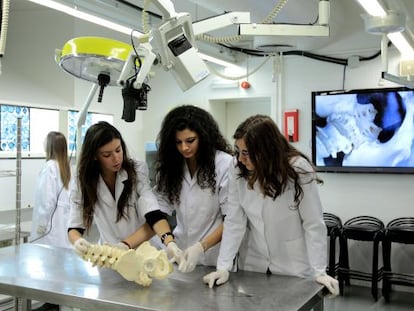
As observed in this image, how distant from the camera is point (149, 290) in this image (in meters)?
1.69

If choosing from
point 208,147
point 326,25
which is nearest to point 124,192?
point 208,147

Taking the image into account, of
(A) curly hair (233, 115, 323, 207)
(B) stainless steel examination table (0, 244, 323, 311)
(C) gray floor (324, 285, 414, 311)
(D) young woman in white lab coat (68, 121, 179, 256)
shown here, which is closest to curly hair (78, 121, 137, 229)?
(D) young woman in white lab coat (68, 121, 179, 256)

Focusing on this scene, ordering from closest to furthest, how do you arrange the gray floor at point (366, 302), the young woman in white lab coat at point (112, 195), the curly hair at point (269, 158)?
the curly hair at point (269, 158) → the young woman in white lab coat at point (112, 195) → the gray floor at point (366, 302)

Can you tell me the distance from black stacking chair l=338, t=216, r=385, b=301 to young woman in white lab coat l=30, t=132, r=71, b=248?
2463 millimetres

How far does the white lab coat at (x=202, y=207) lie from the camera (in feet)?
7.31

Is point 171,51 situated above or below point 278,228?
above

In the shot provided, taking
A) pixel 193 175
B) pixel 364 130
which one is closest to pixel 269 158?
pixel 193 175

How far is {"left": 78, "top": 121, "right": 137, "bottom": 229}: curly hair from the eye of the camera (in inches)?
84.4

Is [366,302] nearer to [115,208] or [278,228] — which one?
[278,228]

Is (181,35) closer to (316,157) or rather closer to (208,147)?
(208,147)

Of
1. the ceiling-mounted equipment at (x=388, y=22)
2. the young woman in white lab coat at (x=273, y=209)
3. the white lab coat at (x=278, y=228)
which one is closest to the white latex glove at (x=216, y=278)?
the young woman in white lab coat at (x=273, y=209)

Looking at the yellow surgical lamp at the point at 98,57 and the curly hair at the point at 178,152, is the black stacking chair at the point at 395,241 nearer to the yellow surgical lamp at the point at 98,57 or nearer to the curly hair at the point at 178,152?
the curly hair at the point at 178,152

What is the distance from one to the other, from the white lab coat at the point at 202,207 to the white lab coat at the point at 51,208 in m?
1.80

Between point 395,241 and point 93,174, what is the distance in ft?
9.85
